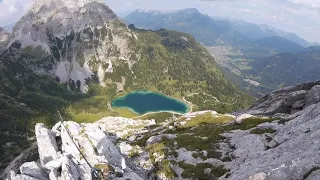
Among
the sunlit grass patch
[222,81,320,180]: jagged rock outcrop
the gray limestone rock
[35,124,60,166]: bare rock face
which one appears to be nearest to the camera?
[222,81,320,180]: jagged rock outcrop

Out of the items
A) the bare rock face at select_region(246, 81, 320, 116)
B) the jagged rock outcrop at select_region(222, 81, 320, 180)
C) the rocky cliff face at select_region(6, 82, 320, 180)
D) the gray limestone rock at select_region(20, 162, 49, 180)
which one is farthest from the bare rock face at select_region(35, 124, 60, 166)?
the bare rock face at select_region(246, 81, 320, 116)

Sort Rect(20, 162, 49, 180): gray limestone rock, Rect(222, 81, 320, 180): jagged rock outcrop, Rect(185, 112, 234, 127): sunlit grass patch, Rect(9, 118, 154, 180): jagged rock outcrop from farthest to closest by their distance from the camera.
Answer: Rect(185, 112, 234, 127): sunlit grass patch → Rect(9, 118, 154, 180): jagged rock outcrop → Rect(20, 162, 49, 180): gray limestone rock → Rect(222, 81, 320, 180): jagged rock outcrop

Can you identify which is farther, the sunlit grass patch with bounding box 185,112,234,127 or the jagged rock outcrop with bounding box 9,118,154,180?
the sunlit grass patch with bounding box 185,112,234,127

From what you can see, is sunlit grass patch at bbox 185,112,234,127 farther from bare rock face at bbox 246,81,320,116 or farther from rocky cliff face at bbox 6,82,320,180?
rocky cliff face at bbox 6,82,320,180

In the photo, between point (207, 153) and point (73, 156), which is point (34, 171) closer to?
point (73, 156)

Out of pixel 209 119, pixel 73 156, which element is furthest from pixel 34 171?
pixel 209 119

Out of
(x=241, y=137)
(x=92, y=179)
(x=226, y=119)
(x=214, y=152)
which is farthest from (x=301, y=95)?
(x=92, y=179)

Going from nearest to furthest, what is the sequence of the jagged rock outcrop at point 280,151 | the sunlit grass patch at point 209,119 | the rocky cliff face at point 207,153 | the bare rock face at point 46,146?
the jagged rock outcrop at point 280,151
the rocky cliff face at point 207,153
the bare rock face at point 46,146
the sunlit grass patch at point 209,119

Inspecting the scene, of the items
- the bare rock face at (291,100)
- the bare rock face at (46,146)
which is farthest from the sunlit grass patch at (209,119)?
the bare rock face at (46,146)

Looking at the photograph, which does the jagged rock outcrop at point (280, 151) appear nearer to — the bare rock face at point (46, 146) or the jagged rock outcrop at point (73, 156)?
the jagged rock outcrop at point (73, 156)

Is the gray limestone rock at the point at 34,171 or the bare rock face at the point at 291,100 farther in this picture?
the bare rock face at the point at 291,100
